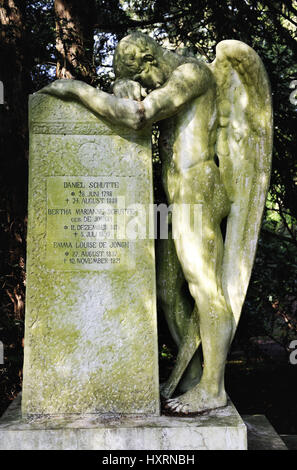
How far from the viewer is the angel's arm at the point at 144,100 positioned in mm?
3109

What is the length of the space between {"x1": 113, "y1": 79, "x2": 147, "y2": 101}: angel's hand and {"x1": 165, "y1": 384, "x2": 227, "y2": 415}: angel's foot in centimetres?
183

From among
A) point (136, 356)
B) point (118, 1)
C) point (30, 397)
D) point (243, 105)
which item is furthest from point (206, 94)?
point (118, 1)

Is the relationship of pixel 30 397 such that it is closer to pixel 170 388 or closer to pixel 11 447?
pixel 11 447

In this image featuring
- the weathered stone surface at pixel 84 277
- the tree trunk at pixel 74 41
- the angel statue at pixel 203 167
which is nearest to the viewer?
the weathered stone surface at pixel 84 277

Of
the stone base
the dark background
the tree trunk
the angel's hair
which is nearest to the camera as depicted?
the stone base

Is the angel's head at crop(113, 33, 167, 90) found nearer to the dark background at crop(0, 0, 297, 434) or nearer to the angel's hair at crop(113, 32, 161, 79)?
the angel's hair at crop(113, 32, 161, 79)

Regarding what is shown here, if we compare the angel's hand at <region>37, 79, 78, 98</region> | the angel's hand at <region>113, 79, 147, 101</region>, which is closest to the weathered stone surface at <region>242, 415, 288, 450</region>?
the angel's hand at <region>113, 79, 147, 101</region>

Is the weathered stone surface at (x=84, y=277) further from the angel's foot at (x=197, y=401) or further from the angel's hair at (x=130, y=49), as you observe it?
the angel's hair at (x=130, y=49)

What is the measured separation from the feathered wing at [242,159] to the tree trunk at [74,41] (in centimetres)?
197

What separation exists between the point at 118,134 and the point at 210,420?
5.80ft

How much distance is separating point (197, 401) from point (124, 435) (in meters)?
0.53

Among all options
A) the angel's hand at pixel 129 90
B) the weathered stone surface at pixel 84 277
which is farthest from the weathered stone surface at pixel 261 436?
the angel's hand at pixel 129 90

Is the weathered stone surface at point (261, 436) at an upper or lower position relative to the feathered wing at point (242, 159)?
lower

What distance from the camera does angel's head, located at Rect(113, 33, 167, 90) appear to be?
3357 millimetres
